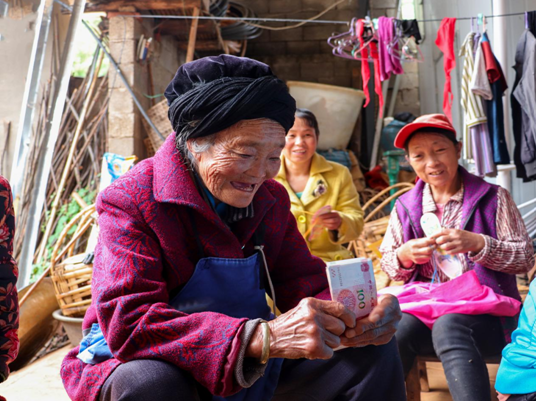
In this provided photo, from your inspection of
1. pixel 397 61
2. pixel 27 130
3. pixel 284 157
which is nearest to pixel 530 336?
pixel 284 157

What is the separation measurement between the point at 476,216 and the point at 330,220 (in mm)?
831

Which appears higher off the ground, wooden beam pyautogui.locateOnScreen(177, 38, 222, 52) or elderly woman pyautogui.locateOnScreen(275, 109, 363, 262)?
wooden beam pyautogui.locateOnScreen(177, 38, 222, 52)

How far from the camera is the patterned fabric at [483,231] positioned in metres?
2.55

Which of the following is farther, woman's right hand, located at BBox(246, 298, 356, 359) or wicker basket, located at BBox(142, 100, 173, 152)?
wicker basket, located at BBox(142, 100, 173, 152)

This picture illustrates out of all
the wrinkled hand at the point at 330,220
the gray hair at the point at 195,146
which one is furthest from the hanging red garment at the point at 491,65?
the gray hair at the point at 195,146

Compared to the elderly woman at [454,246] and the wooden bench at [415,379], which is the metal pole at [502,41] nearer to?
the elderly woman at [454,246]

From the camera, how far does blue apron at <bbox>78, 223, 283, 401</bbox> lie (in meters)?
1.61

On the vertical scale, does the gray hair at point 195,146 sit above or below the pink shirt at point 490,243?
above

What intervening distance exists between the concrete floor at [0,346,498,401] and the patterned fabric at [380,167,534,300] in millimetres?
660

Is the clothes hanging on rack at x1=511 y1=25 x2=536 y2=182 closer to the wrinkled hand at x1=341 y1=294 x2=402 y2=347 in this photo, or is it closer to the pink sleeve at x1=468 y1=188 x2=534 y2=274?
the pink sleeve at x1=468 y1=188 x2=534 y2=274

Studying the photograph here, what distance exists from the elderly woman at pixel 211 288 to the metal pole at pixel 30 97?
72.3 inches

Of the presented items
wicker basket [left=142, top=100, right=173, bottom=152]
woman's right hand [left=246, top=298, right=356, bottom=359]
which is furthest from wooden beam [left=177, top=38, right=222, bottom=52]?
woman's right hand [left=246, top=298, right=356, bottom=359]

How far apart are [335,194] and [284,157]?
414mm

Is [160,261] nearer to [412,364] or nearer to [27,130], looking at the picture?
[412,364]
